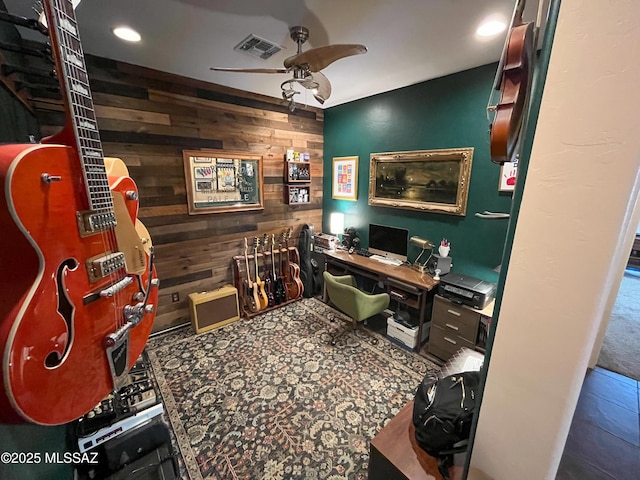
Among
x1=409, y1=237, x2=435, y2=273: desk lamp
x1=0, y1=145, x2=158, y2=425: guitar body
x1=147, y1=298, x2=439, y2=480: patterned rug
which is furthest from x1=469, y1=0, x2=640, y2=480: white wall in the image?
x1=409, y1=237, x2=435, y2=273: desk lamp

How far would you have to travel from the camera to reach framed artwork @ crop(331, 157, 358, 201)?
355 centimetres

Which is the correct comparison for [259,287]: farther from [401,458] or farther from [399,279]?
[401,458]

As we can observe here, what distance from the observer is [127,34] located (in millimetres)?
1842

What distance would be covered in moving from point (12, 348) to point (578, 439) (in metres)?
2.10

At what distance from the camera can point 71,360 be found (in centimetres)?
66

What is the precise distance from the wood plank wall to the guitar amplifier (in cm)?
19

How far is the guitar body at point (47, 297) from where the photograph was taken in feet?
1.74

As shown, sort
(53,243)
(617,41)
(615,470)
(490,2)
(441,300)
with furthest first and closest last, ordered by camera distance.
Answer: (441,300) → (490,2) → (615,470) → (53,243) → (617,41)

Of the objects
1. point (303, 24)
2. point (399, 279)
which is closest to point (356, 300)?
point (399, 279)

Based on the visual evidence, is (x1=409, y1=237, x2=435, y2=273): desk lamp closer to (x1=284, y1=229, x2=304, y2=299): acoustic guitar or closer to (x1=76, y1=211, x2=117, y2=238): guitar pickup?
(x1=284, y1=229, x2=304, y2=299): acoustic guitar

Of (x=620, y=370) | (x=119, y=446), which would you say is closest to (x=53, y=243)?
(x=119, y=446)

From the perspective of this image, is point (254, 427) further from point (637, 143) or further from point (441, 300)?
point (637, 143)

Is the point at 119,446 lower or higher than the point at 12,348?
lower

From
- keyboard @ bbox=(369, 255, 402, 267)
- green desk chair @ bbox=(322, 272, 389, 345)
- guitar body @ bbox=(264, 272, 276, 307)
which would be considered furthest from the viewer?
guitar body @ bbox=(264, 272, 276, 307)
